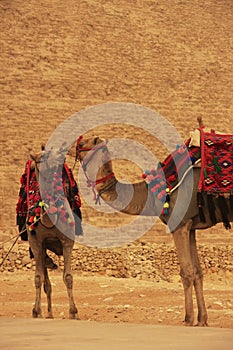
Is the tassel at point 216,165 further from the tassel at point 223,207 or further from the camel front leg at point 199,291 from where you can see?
the camel front leg at point 199,291

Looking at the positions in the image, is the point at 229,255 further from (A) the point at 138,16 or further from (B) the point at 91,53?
(A) the point at 138,16

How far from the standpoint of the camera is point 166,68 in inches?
2037

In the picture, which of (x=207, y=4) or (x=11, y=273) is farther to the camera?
(x=207, y=4)

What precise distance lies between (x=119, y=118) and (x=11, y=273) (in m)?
23.1

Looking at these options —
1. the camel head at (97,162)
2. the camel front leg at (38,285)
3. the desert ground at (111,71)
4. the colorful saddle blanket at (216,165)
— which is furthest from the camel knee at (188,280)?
the desert ground at (111,71)

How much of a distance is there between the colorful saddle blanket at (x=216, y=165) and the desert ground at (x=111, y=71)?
2025 centimetres

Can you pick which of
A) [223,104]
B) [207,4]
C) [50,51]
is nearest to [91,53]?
[50,51]

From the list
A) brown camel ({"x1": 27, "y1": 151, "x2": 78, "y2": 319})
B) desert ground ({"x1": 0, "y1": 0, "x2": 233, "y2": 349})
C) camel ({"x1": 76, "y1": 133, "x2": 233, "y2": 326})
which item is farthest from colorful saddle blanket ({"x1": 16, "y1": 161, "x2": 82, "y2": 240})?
desert ground ({"x1": 0, "y1": 0, "x2": 233, "y2": 349})

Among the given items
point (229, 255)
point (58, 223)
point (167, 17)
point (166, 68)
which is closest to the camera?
point (58, 223)

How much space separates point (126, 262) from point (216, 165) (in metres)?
12.8

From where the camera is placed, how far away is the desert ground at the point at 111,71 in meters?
40.8

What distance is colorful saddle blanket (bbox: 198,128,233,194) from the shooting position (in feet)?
37.3

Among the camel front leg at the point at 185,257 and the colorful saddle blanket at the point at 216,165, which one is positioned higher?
the colorful saddle blanket at the point at 216,165

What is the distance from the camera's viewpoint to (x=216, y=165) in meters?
11.5
